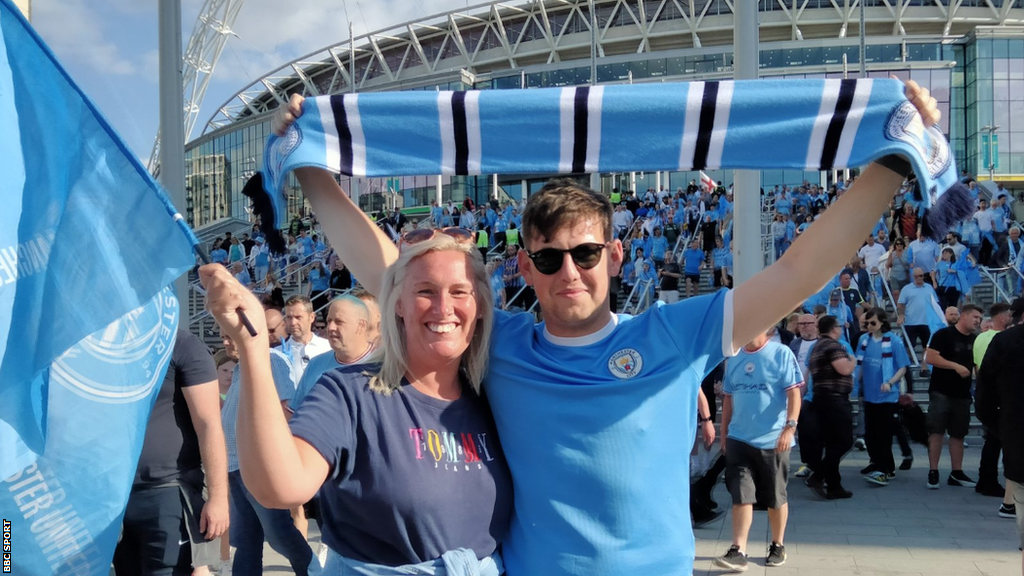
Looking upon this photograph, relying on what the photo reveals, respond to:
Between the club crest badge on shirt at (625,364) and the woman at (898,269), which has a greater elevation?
the woman at (898,269)

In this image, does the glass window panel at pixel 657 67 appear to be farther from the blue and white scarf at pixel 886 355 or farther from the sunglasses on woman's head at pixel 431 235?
the sunglasses on woman's head at pixel 431 235

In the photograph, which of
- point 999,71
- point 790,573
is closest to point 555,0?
point 999,71

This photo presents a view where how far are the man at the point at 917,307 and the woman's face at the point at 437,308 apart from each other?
10887 mm

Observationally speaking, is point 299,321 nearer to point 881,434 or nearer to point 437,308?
point 437,308

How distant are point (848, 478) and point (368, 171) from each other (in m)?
8.12

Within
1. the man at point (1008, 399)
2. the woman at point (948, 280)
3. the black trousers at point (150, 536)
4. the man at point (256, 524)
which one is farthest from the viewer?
the woman at point (948, 280)

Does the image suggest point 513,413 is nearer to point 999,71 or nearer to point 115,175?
point 115,175

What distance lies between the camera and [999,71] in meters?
40.0

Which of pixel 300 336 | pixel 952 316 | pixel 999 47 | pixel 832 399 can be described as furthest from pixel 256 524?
pixel 999 47

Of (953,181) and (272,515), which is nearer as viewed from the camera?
(953,181)

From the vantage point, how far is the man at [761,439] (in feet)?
20.5

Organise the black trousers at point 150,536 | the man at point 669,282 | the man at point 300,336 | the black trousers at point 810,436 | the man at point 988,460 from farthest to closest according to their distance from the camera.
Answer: the man at point 669,282
the black trousers at point 810,436
the man at point 988,460
the man at point 300,336
the black trousers at point 150,536

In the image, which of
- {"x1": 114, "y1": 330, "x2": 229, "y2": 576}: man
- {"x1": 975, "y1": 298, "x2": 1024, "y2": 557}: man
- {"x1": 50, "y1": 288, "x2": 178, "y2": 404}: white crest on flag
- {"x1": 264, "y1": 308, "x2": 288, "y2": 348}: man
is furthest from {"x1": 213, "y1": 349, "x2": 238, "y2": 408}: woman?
{"x1": 975, "y1": 298, "x2": 1024, "y2": 557}: man

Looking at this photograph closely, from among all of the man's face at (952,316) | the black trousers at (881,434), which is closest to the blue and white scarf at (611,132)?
the black trousers at (881,434)
